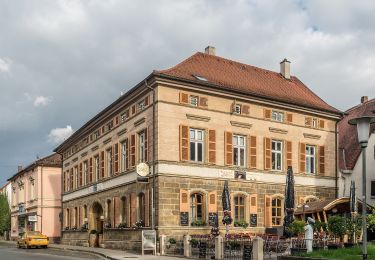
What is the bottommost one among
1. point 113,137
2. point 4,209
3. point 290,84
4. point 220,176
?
point 4,209

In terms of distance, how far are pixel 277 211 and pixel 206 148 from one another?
6.85 m

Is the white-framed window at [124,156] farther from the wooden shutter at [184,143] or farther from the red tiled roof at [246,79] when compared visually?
the red tiled roof at [246,79]

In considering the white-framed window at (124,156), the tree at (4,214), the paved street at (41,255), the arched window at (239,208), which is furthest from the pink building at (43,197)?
the arched window at (239,208)

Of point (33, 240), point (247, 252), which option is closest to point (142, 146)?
point (247, 252)

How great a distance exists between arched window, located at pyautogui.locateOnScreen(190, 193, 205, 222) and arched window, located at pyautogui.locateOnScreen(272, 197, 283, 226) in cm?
560

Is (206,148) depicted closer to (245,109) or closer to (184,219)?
(245,109)

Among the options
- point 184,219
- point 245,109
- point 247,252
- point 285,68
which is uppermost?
point 285,68

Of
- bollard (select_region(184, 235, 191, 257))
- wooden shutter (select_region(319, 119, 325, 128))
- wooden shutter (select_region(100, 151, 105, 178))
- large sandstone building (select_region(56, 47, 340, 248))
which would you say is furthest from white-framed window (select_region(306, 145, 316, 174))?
wooden shutter (select_region(100, 151, 105, 178))

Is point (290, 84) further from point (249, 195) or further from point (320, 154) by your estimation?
point (249, 195)

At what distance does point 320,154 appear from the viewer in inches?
1453

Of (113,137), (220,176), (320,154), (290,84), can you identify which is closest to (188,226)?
(220,176)

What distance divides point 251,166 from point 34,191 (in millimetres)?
33676

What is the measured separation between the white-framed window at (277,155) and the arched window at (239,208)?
3364 mm

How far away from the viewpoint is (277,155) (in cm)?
3481
